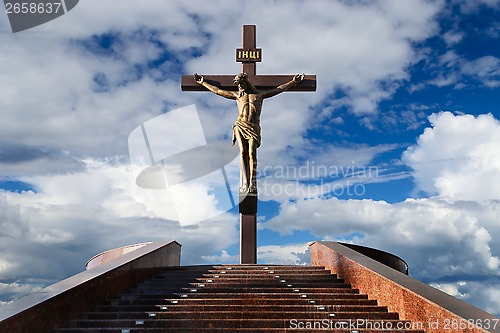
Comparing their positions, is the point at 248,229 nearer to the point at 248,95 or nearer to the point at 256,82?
the point at 248,95

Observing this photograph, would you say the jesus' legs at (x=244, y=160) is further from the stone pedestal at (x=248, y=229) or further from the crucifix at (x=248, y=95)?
the stone pedestal at (x=248, y=229)

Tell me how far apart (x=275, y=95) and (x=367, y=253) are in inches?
149

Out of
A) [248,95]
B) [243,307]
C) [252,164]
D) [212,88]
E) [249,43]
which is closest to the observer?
[243,307]

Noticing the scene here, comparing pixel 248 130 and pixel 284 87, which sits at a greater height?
pixel 284 87

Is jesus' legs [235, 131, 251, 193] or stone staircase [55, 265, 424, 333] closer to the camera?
stone staircase [55, 265, 424, 333]

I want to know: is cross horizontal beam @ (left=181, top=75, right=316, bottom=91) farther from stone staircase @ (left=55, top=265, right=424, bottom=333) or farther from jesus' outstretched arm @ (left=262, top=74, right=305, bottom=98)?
stone staircase @ (left=55, top=265, right=424, bottom=333)

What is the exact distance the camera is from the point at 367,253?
954 centimetres

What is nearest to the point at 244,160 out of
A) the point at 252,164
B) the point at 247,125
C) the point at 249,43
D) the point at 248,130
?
the point at 252,164

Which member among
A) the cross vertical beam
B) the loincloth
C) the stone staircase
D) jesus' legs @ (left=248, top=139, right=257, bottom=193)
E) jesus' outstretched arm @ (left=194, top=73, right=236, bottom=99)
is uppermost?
the cross vertical beam

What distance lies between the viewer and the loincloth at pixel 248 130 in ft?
32.3

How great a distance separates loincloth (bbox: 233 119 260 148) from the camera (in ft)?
32.3

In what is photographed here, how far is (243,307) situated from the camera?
579 cm

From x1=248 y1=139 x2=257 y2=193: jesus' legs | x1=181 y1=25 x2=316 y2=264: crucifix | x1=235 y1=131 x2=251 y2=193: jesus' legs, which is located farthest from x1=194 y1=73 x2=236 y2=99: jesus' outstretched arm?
x1=248 y1=139 x2=257 y2=193: jesus' legs

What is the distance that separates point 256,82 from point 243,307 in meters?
5.88
